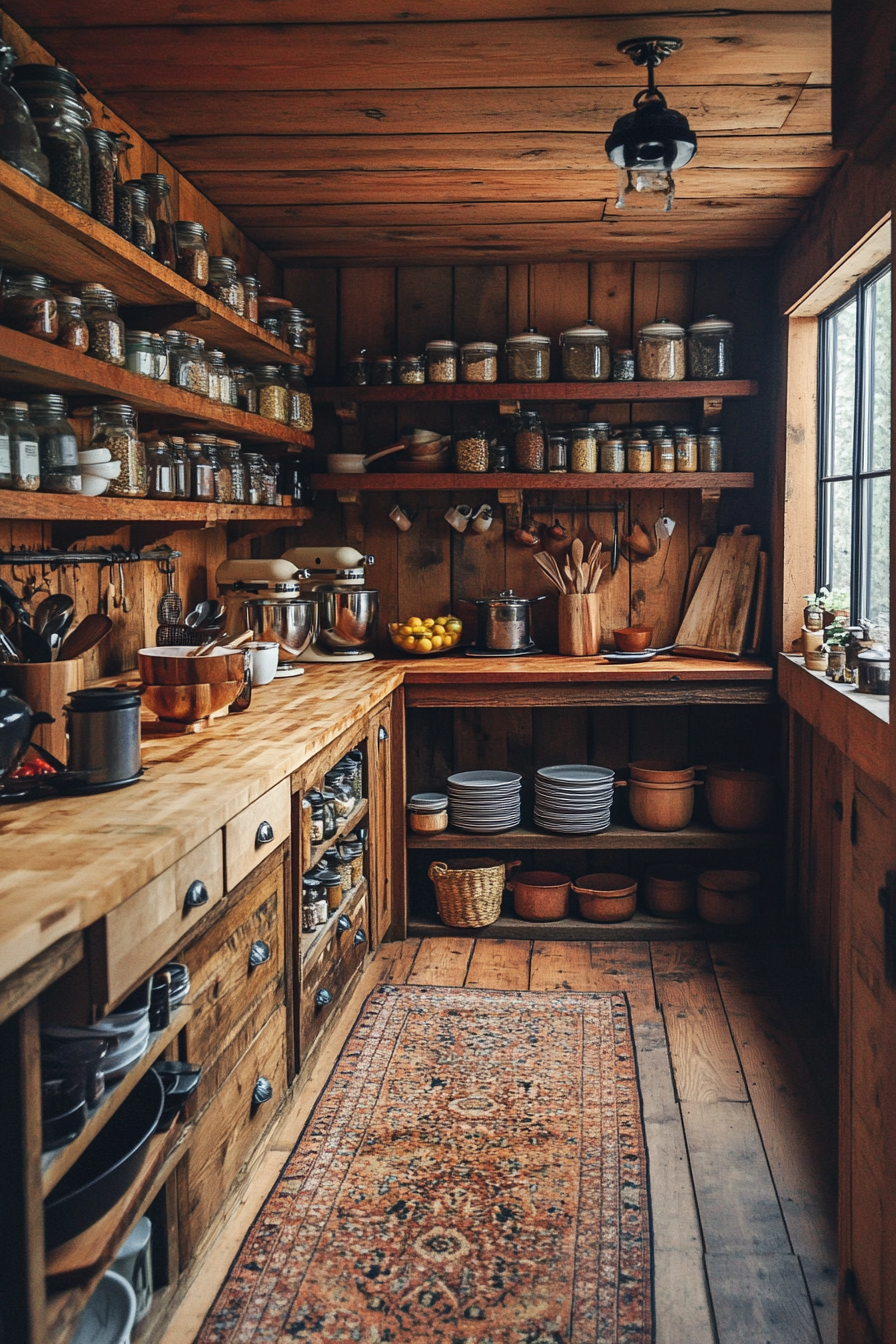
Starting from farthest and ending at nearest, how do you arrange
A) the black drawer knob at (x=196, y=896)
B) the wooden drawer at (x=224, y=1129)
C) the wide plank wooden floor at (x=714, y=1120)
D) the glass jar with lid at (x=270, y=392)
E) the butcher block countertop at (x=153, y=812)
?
the glass jar with lid at (x=270, y=392), the wide plank wooden floor at (x=714, y=1120), the wooden drawer at (x=224, y=1129), the black drawer knob at (x=196, y=896), the butcher block countertop at (x=153, y=812)

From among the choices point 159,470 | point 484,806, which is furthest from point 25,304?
point 484,806

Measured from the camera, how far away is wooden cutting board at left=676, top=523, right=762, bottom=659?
406cm

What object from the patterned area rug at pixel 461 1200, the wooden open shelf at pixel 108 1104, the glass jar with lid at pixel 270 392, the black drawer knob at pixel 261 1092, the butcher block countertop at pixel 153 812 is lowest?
the patterned area rug at pixel 461 1200

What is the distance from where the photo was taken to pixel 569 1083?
2834 millimetres

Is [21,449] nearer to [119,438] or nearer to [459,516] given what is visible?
[119,438]

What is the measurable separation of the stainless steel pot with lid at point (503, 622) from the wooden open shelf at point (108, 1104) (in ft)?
8.14

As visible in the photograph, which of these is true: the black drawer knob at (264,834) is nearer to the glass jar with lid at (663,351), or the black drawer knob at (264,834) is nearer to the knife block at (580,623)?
the knife block at (580,623)

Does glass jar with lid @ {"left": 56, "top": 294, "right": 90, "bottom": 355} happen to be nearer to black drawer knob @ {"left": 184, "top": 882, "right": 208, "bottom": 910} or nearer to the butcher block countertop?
the butcher block countertop

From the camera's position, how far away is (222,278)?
3.01 meters

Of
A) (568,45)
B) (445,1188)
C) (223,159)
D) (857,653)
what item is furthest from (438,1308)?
(223,159)

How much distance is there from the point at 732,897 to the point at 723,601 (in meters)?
1.06

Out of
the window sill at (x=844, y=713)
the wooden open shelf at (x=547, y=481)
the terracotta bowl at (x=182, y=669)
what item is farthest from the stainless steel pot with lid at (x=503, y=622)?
the terracotta bowl at (x=182, y=669)

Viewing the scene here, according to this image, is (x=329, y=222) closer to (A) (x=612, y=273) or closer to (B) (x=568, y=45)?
(A) (x=612, y=273)

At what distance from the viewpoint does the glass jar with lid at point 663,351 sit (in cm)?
403
